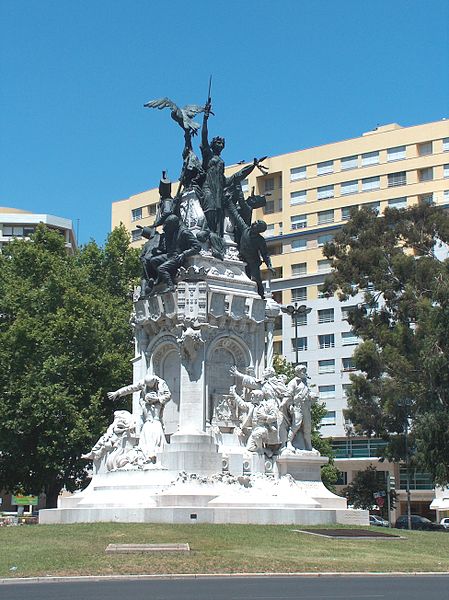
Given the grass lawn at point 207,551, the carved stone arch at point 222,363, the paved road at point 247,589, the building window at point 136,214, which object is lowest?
the paved road at point 247,589

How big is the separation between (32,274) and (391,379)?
17.8 meters

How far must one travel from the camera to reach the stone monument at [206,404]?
28938mm

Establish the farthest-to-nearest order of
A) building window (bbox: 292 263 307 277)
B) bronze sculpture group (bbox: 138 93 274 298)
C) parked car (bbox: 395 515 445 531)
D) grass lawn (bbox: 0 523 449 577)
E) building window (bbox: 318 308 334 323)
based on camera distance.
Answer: building window (bbox: 292 263 307 277), building window (bbox: 318 308 334 323), parked car (bbox: 395 515 445 531), bronze sculpture group (bbox: 138 93 274 298), grass lawn (bbox: 0 523 449 577)

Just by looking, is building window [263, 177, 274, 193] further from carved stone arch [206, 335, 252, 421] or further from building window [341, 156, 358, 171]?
carved stone arch [206, 335, 252, 421]

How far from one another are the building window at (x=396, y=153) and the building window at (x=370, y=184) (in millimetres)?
1976

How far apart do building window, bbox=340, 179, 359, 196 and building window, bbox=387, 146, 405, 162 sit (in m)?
3.50

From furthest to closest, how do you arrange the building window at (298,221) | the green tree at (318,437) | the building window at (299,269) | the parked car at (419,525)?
1. the building window at (298,221)
2. the building window at (299,269)
3. the parked car at (419,525)
4. the green tree at (318,437)

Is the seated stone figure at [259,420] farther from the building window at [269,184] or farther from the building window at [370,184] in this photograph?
the building window at [269,184]

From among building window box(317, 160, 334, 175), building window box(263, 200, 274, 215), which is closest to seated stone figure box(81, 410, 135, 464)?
building window box(317, 160, 334, 175)

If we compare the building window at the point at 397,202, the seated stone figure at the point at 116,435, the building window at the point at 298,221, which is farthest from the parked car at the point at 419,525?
the building window at the point at 298,221

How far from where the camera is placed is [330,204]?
8606 centimetres

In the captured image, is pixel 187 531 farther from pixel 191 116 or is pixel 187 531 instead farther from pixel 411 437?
pixel 411 437

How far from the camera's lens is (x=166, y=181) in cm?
3575

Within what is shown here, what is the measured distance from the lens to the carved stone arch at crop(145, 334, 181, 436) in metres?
31.7
